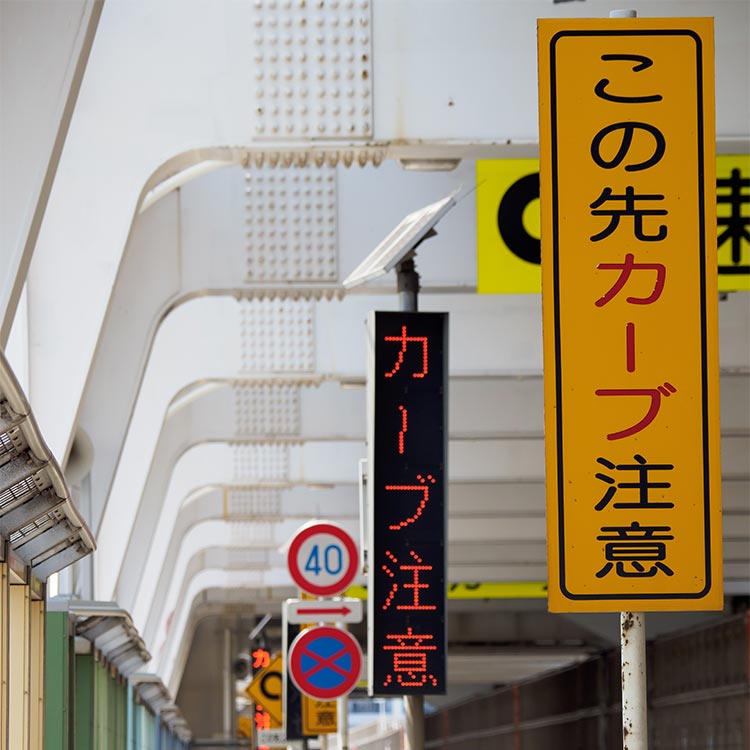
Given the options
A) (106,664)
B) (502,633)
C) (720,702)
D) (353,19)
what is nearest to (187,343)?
(106,664)

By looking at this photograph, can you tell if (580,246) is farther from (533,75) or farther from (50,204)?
(50,204)

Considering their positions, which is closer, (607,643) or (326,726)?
(326,726)

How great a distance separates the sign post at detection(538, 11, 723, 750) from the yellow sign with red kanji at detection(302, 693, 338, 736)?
1582 centimetres

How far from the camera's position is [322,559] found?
14492mm

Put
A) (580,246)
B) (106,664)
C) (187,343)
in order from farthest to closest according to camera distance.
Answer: (187,343) < (106,664) < (580,246)

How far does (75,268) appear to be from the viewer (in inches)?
393

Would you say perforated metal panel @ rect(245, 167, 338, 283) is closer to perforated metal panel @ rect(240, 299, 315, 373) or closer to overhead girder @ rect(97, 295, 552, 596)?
overhead girder @ rect(97, 295, 552, 596)

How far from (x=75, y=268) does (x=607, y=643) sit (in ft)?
96.8

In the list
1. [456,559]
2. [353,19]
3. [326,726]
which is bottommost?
[326,726]

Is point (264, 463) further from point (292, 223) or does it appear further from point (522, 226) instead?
point (522, 226)

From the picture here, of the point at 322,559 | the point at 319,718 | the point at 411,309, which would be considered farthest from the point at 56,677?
the point at 319,718

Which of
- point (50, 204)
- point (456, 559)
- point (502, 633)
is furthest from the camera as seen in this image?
point (502, 633)

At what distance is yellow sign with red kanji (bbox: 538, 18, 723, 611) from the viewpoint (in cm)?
566

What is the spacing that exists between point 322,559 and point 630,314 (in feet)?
29.4
